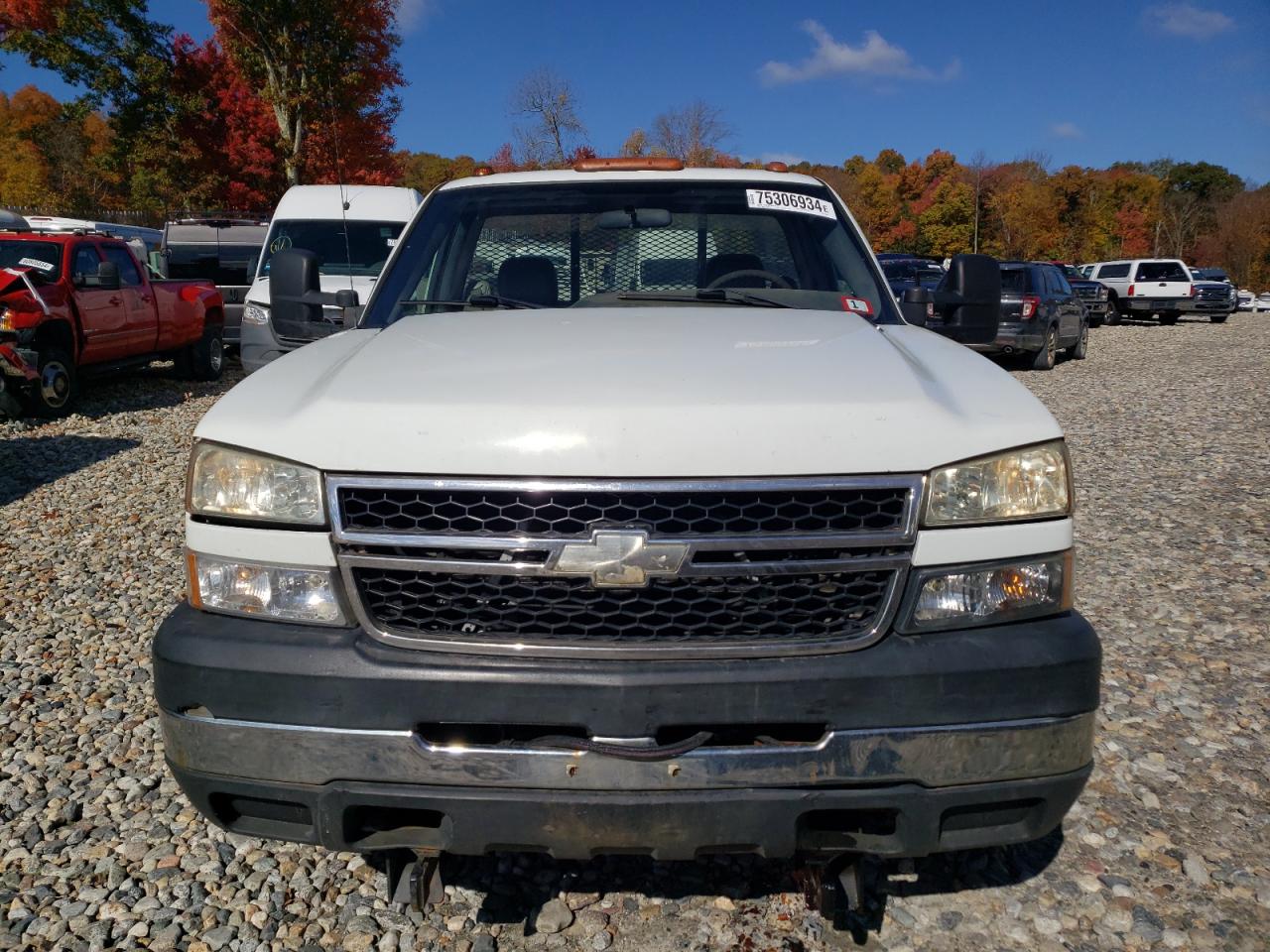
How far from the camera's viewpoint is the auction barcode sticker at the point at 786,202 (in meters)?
3.60

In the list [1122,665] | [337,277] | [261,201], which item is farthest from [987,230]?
[1122,665]

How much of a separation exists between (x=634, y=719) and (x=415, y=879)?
746 mm

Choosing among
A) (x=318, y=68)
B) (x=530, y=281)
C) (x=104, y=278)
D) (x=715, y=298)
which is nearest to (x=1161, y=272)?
(x=318, y=68)

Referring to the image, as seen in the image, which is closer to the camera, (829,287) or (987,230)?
(829,287)

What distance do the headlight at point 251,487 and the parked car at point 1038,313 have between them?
48.1 feet

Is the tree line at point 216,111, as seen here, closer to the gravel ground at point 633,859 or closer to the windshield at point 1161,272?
the gravel ground at point 633,859

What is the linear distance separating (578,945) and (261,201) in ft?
93.9

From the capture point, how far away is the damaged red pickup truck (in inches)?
391

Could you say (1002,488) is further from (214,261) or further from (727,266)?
(214,261)

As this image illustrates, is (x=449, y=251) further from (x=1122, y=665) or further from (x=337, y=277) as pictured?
(x=337, y=277)

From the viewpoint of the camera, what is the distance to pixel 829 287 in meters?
3.47

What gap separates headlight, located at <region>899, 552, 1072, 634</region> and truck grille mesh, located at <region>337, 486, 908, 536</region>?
0.49 feet

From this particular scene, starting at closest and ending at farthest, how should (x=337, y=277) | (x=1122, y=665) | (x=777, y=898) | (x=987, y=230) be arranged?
(x=777, y=898) < (x=1122, y=665) < (x=337, y=277) < (x=987, y=230)

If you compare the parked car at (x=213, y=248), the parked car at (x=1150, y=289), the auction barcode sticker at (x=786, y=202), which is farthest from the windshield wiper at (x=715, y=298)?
the parked car at (x=1150, y=289)
